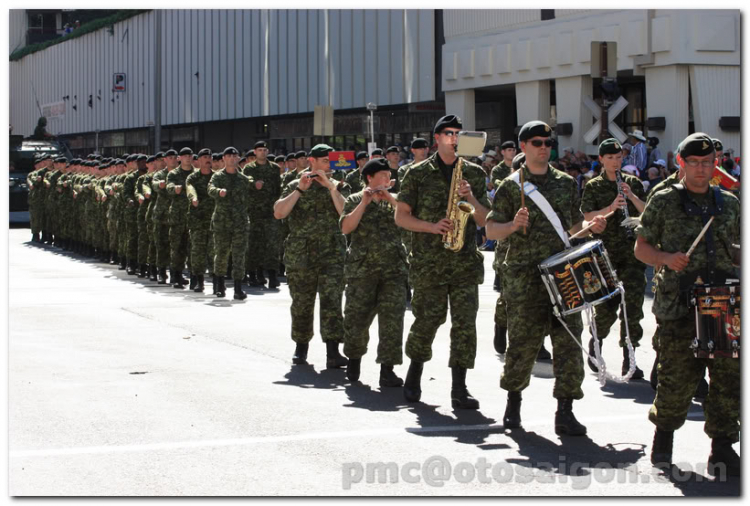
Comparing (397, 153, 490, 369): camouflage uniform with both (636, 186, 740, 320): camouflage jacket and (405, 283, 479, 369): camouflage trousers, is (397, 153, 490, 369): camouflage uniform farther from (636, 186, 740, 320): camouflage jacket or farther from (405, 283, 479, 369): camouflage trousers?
(636, 186, 740, 320): camouflage jacket

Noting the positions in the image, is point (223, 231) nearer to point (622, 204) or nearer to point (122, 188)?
point (122, 188)

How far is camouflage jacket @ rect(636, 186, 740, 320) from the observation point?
7.39 meters

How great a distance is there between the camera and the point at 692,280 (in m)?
7.38

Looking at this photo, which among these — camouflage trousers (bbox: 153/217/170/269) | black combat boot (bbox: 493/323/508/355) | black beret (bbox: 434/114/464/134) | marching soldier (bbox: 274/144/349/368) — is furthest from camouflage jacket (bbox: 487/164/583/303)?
camouflage trousers (bbox: 153/217/170/269)

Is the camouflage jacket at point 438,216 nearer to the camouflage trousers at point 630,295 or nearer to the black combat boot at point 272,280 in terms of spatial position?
the camouflage trousers at point 630,295

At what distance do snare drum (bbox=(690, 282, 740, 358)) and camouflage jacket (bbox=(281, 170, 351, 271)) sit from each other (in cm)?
490

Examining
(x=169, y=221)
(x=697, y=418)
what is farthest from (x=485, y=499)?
(x=169, y=221)

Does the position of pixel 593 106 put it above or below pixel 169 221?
above

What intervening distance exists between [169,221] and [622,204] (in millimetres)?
11121

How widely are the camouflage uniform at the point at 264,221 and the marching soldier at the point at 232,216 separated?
2.14 meters

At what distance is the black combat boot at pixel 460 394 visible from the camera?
9445 millimetres

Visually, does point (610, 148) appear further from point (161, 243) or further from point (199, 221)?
point (161, 243)

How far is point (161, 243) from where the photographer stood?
20.9 meters

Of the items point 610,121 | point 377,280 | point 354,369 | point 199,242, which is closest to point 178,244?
point 199,242
